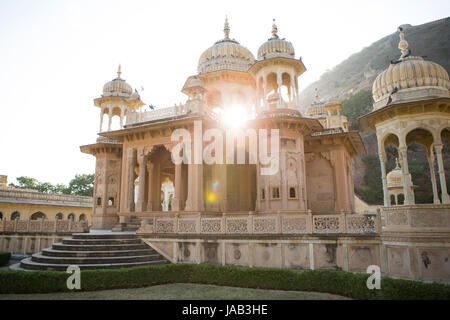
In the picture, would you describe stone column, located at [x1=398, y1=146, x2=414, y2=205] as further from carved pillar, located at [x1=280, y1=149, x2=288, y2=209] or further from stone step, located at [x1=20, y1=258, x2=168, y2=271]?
stone step, located at [x1=20, y1=258, x2=168, y2=271]

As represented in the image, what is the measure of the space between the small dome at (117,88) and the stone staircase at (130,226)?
10.3m

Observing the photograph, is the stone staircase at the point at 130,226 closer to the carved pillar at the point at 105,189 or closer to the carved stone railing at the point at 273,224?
the carved stone railing at the point at 273,224

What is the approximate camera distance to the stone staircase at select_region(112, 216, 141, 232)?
17719 mm

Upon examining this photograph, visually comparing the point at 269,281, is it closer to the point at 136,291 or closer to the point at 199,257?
the point at 199,257

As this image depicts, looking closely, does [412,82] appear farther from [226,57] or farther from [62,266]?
[226,57]

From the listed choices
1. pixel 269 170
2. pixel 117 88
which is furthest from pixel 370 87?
pixel 269 170

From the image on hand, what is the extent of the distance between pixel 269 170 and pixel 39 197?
28253 millimetres

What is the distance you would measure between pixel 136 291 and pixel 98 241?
12.7ft

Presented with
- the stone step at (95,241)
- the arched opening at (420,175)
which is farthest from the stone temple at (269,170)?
A: the arched opening at (420,175)

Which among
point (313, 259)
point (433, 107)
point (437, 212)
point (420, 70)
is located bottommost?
point (313, 259)

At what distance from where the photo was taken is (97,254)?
1252 cm
